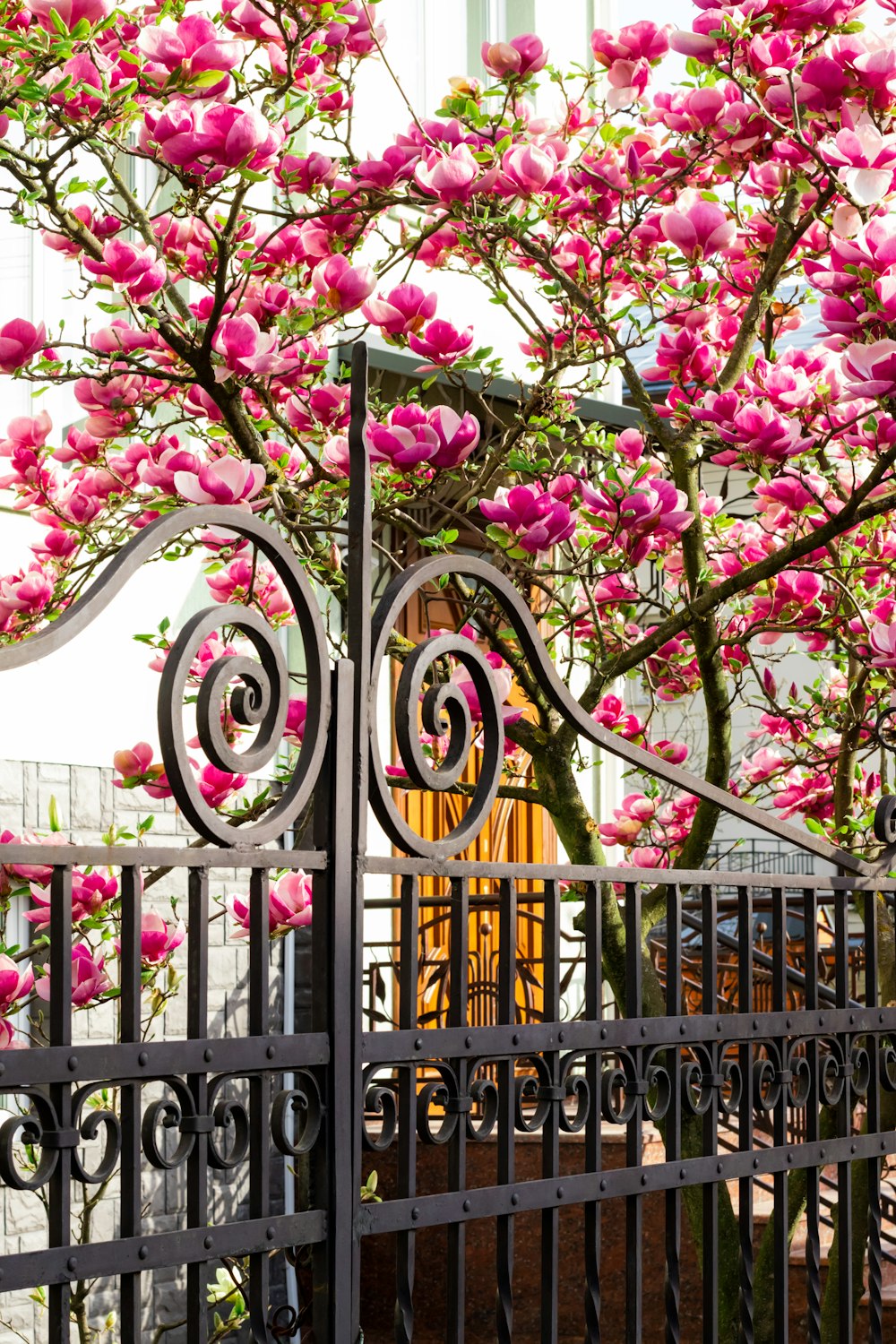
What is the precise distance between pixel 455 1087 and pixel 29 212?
5550mm

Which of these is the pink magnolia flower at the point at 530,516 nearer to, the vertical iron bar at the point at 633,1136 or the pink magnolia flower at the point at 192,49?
the vertical iron bar at the point at 633,1136

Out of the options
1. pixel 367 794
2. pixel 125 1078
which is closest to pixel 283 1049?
pixel 125 1078

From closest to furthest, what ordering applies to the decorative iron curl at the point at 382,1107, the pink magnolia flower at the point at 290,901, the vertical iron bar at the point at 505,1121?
1. the decorative iron curl at the point at 382,1107
2. the vertical iron bar at the point at 505,1121
3. the pink magnolia flower at the point at 290,901

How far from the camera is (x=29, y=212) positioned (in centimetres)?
683

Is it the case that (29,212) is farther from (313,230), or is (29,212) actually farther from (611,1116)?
(611,1116)

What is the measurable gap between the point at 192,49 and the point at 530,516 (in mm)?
1120

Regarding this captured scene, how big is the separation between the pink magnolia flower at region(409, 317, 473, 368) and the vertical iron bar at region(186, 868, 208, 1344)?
1855 mm

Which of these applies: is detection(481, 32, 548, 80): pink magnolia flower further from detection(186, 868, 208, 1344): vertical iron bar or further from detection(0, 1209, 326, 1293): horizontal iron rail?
detection(0, 1209, 326, 1293): horizontal iron rail

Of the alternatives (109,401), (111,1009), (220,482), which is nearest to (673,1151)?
(220,482)

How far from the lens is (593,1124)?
8.26ft

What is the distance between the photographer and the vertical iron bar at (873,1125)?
317cm

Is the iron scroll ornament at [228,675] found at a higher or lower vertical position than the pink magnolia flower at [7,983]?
higher

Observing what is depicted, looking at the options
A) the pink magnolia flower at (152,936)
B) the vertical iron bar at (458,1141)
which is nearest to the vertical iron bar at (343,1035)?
the vertical iron bar at (458,1141)

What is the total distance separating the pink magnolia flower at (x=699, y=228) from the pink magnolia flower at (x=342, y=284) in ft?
2.42
